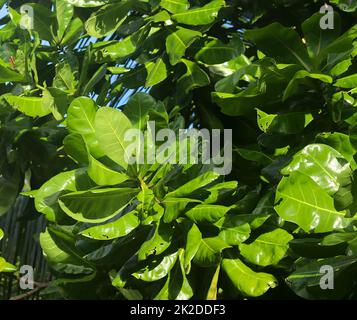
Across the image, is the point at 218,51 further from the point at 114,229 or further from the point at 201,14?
the point at 114,229

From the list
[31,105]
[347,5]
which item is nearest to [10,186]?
[31,105]

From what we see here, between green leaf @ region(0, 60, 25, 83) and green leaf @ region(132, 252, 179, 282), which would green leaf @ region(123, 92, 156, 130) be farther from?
green leaf @ region(0, 60, 25, 83)

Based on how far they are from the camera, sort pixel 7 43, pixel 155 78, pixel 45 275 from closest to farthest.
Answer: pixel 155 78 < pixel 7 43 < pixel 45 275

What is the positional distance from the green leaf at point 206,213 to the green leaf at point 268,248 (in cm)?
11

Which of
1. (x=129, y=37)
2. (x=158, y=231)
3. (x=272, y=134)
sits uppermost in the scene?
(x=129, y=37)

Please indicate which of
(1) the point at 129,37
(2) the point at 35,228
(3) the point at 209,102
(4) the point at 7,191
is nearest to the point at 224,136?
(3) the point at 209,102

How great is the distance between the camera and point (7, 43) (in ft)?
5.57

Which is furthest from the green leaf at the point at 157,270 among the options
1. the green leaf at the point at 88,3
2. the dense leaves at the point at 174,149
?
the green leaf at the point at 88,3

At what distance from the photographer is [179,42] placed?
61.3 inches

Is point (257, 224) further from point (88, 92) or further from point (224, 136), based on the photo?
point (88, 92)

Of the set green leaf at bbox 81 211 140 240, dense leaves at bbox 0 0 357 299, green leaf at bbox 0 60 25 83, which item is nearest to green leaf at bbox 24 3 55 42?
dense leaves at bbox 0 0 357 299

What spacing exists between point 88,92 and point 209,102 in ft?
1.02

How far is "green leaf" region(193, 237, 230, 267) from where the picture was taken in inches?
49.8

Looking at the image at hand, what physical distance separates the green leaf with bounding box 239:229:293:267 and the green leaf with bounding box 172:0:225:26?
54 centimetres
